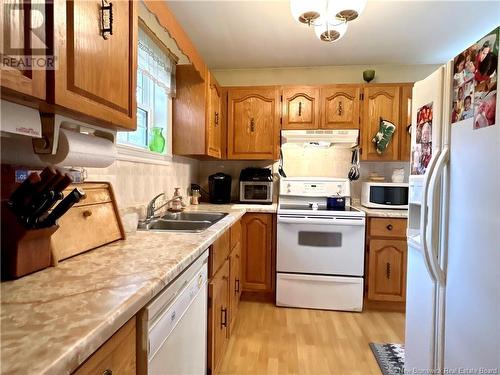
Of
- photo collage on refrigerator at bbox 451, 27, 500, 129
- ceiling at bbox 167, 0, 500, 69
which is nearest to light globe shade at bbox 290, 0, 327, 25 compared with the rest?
ceiling at bbox 167, 0, 500, 69

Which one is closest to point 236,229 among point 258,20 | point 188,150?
point 188,150

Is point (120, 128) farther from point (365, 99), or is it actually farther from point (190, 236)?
point (365, 99)

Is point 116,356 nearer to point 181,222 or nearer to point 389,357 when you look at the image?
point 181,222

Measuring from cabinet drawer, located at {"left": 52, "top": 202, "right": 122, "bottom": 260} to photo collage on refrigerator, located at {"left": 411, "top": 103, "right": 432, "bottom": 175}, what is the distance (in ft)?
4.70

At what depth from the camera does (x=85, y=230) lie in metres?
1.06

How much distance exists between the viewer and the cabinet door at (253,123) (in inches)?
118

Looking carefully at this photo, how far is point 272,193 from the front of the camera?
123 inches

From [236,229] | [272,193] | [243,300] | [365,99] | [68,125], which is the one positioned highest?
[365,99]

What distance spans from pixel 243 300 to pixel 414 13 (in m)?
2.83

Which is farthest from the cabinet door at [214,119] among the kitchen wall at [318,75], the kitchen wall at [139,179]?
the kitchen wall at [318,75]

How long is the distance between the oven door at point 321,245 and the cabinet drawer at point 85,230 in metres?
1.66

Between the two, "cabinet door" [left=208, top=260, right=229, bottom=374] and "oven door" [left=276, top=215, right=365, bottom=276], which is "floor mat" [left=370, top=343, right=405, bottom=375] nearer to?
"oven door" [left=276, top=215, right=365, bottom=276]

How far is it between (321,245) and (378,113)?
4.78 feet

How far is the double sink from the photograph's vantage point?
176 centimetres
